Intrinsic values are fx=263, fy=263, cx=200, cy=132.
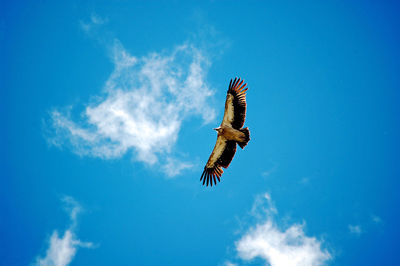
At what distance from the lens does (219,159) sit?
58.6 feet

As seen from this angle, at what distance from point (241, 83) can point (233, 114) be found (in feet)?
6.30

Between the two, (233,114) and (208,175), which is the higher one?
(233,114)

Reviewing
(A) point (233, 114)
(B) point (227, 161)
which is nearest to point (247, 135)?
(A) point (233, 114)

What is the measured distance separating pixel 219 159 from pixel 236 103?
4239 millimetres

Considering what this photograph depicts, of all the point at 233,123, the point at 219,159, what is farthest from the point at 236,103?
the point at 219,159

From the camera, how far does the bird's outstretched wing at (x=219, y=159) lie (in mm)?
17266

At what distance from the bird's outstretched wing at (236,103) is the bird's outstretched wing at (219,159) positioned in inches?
69.2

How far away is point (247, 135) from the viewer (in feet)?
52.2

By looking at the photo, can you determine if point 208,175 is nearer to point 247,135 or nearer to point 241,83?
point 247,135

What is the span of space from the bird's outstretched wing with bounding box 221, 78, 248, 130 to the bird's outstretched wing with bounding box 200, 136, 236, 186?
5.76 ft

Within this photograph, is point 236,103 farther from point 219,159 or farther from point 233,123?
point 219,159

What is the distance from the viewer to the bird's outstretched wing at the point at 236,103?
51.4 feet

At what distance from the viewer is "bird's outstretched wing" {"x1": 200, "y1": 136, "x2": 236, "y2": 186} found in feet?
56.6

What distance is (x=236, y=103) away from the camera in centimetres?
1576
